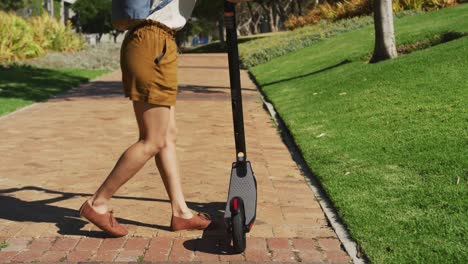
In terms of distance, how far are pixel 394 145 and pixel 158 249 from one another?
3177mm

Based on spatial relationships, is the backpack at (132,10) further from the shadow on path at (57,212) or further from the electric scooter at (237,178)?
the shadow on path at (57,212)

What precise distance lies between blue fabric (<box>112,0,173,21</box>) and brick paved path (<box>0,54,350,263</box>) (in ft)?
4.77

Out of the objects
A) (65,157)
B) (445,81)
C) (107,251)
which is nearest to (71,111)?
(65,157)

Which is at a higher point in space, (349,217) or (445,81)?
(445,81)

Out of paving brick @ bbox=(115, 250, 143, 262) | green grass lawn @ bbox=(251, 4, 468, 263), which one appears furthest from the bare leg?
green grass lawn @ bbox=(251, 4, 468, 263)

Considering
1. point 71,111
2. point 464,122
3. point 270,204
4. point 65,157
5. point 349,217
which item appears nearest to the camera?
point 349,217

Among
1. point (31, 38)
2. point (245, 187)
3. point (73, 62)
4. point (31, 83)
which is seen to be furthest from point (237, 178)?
point (31, 38)

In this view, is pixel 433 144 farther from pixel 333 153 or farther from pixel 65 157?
pixel 65 157

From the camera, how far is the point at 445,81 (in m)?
9.10

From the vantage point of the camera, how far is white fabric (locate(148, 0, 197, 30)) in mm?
4262

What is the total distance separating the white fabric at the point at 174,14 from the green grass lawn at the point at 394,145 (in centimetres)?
176

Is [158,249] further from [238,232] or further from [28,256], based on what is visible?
[28,256]

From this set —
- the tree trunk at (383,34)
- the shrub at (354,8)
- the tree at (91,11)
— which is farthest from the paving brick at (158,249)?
the tree at (91,11)

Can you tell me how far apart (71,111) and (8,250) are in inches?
312
